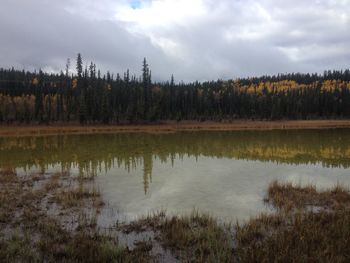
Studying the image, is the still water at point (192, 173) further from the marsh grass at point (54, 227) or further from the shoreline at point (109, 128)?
the shoreline at point (109, 128)

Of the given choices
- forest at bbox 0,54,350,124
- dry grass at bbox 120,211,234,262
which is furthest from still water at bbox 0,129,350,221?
forest at bbox 0,54,350,124

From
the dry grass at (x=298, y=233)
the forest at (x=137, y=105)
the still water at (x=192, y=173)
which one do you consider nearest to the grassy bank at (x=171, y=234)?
the dry grass at (x=298, y=233)

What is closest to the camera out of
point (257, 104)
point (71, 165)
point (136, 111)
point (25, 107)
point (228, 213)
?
point (228, 213)

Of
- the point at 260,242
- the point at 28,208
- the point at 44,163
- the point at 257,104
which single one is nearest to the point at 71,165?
the point at 44,163

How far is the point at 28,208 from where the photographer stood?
48.9 ft

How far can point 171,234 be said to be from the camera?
1156 centimetres

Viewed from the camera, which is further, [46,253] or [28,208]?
[28,208]

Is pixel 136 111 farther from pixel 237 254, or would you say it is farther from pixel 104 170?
pixel 237 254

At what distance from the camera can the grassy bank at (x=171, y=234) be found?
9.51 metres

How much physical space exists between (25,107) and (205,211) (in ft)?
360

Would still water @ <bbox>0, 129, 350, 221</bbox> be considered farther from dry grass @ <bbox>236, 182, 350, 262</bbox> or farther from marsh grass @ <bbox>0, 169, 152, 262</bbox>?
marsh grass @ <bbox>0, 169, 152, 262</bbox>

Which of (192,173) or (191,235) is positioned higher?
(191,235)

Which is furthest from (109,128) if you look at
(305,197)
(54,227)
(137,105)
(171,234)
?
(171,234)

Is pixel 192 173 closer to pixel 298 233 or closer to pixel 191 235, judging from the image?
pixel 191 235
